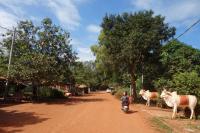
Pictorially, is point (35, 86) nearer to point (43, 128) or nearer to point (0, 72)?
point (0, 72)

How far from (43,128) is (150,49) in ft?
75.8

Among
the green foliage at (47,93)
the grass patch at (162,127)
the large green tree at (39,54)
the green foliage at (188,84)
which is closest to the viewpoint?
the grass patch at (162,127)

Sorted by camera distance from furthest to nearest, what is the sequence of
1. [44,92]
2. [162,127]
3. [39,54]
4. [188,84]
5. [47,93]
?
[47,93]
[44,92]
[39,54]
[188,84]
[162,127]

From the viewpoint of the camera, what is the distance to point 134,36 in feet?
106

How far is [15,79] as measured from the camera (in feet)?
105

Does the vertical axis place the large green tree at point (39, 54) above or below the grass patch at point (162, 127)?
above

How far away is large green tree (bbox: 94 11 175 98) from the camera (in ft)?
107

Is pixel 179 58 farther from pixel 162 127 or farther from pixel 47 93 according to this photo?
pixel 162 127

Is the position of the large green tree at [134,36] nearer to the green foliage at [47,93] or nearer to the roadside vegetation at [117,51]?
the roadside vegetation at [117,51]

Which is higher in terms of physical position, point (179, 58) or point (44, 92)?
point (179, 58)

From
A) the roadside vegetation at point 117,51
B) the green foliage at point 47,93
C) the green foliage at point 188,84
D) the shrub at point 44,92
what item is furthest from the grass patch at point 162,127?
the shrub at point 44,92

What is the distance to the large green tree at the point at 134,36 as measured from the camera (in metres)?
32.5

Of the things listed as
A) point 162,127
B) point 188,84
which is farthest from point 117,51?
point 162,127

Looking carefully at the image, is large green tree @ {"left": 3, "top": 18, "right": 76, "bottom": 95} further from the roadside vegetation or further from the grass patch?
the grass patch
